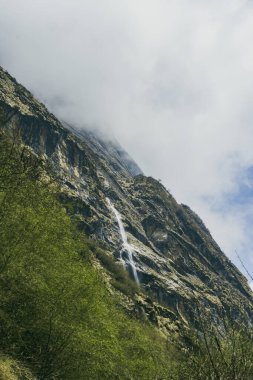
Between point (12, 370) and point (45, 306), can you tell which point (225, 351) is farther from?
point (45, 306)

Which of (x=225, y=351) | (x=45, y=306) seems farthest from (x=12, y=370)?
(x=225, y=351)

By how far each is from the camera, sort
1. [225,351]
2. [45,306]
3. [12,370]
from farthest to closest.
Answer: [45,306]
[12,370]
[225,351]

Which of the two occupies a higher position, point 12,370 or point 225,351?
point 225,351

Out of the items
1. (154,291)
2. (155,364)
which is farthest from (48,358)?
(154,291)

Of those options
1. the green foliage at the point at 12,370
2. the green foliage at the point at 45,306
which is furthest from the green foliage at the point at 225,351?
the green foliage at the point at 45,306

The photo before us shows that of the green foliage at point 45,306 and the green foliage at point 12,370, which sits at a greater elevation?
the green foliage at point 45,306

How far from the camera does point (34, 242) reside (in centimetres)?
3481

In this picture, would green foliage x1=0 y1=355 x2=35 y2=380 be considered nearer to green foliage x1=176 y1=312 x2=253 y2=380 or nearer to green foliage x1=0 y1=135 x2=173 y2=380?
green foliage x1=0 y1=135 x2=173 y2=380

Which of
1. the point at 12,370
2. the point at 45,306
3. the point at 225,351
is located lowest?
the point at 12,370

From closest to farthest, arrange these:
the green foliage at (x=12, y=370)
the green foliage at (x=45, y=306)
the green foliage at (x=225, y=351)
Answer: the green foliage at (x=225, y=351), the green foliage at (x=12, y=370), the green foliage at (x=45, y=306)

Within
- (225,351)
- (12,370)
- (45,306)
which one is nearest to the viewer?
(225,351)

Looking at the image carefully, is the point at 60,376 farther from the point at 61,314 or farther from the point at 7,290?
the point at 7,290

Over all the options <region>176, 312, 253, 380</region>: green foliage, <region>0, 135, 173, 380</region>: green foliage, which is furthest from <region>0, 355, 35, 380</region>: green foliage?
<region>176, 312, 253, 380</region>: green foliage

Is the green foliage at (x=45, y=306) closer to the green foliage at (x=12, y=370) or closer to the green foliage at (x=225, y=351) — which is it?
the green foliage at (x=12, y=370)
